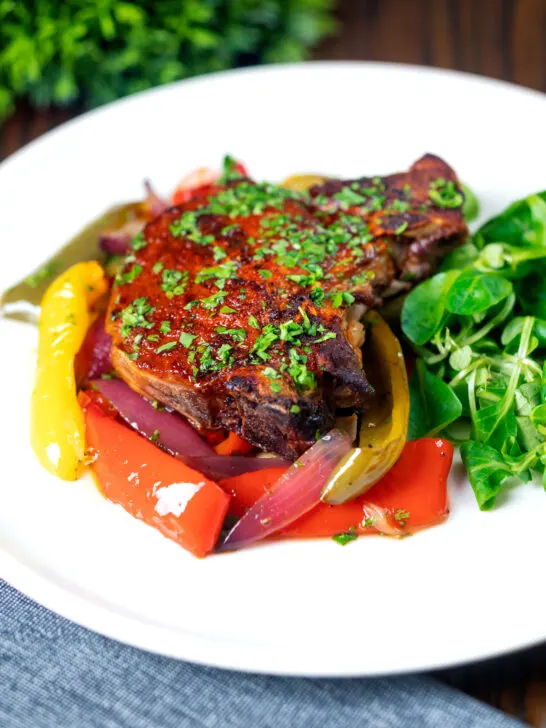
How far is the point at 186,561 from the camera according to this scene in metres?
4.24

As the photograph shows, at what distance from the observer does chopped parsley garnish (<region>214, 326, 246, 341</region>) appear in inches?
178

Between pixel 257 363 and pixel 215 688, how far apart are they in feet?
5.02

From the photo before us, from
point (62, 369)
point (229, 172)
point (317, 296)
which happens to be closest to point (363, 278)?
point (317, 296)

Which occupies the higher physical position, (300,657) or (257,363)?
(257,363)

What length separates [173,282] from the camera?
4.87 metres

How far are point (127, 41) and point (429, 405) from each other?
4.38 metres

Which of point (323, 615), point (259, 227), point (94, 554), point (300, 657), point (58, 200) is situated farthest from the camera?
point (58, 200)

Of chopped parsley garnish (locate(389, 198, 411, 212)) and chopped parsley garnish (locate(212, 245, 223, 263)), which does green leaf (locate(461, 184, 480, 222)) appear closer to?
chopped parsley garnish (locate(389, 198, 411, 212))

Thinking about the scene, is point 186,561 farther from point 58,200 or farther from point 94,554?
Result: point 58,200

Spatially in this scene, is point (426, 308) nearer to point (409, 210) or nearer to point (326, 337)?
point (409, 210)

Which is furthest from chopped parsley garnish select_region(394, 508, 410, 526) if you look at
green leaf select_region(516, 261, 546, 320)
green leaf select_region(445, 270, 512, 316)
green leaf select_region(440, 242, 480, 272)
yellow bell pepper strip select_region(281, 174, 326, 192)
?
yellow bell pepper strip select_region(281, 174, 326, 192)

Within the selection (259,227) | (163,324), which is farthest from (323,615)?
(259,227)

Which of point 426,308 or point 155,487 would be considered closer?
point 155,487

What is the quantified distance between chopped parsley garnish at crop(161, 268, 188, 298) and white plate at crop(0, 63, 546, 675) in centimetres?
104
